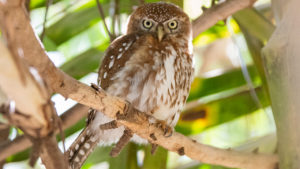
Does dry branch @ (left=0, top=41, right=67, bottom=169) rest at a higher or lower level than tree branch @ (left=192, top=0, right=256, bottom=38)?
higher

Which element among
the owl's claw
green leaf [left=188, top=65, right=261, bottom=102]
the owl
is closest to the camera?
the owl's claw

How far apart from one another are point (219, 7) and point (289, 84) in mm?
1227

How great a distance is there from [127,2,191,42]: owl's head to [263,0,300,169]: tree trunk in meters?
0.90

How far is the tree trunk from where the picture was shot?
1.86 metres

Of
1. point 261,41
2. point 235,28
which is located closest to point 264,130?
point 235,28

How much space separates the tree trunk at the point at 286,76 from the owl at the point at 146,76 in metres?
0.63

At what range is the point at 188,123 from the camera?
3572 millimetres

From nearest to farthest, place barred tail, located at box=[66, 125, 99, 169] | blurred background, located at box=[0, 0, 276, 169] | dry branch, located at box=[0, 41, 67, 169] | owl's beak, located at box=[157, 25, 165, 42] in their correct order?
dry branch, located at box=[0, 41, 67, 169]
barred tail, located at box=[66, 125, 99, 169]
owl's beak, located at box=[157, 25, 165, 42]
blurred background, located at box=[0, 0, 276, 169]

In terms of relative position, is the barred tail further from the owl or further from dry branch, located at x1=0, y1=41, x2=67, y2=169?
dry branch, located at x1=0, y1=41, x2=67, y2=169

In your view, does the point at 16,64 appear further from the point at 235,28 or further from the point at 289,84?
the point at 235,28

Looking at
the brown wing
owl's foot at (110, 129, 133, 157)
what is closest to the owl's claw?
owl's foot at (110, 129, 133, 157)

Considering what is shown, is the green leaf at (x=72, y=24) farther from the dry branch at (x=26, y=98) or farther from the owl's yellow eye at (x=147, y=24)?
the dry branch at (x=26, y=98)

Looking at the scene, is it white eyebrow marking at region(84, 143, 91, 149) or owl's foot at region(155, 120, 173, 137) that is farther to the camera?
white eyebrow marking at region(84, 143, 91, 149)

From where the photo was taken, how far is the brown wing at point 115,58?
2715mm
